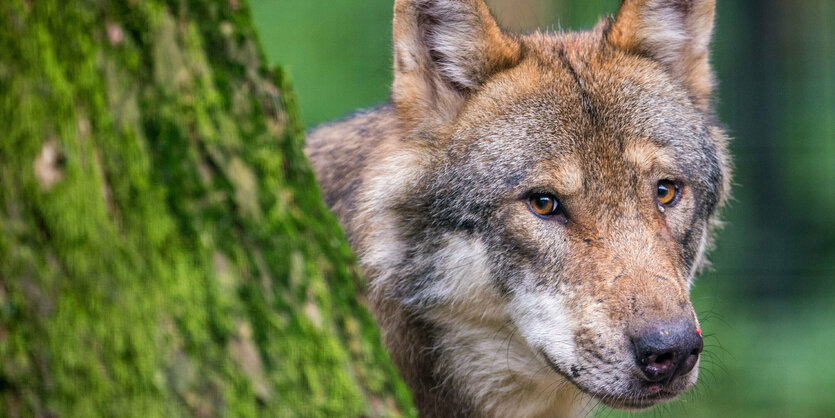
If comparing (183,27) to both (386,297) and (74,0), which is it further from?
(386,297)

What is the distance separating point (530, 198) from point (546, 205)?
7cm

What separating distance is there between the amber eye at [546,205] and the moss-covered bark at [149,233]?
1.73 metres

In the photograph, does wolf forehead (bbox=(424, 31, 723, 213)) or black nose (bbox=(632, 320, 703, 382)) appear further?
wolf forehead (bbox=(424, 31, 723, 213))

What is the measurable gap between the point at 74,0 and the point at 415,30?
7.06 ft

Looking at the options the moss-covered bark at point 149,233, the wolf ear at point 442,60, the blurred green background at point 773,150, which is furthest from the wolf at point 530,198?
the blurred green background at point 773,150

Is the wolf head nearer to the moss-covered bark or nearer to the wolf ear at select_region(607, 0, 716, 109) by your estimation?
the wolf ear at select_region(607, 0, 716, 109)

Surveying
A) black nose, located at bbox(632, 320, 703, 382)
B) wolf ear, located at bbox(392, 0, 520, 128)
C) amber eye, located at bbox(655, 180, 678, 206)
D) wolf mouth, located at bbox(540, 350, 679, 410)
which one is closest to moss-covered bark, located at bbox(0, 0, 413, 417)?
black nose, located at bbox(632, 320, 703, 382)

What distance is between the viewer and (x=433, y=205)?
11.8 ft

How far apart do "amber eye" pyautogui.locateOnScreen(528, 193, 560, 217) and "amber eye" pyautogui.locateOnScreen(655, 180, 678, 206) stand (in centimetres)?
46

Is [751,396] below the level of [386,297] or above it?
below

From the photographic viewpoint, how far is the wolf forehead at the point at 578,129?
3.43 metres

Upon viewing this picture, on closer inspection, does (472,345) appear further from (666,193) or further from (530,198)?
(666,193)

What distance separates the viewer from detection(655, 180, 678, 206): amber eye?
11.6ft

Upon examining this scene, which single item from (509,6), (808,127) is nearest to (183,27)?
(509,6)
